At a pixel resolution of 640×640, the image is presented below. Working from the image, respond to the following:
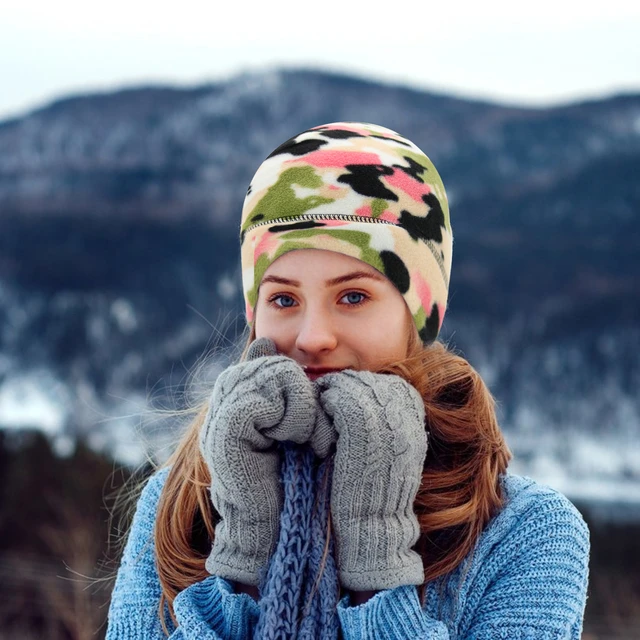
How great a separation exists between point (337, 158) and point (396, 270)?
0.32 m

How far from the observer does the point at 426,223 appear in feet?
6.57

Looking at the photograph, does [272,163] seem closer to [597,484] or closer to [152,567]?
[152,567]

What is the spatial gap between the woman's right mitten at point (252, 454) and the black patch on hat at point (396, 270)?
0.35 metres

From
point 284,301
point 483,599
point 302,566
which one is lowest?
point 483,599

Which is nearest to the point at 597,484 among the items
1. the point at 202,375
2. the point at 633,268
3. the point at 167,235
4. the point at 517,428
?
the point at 517,428

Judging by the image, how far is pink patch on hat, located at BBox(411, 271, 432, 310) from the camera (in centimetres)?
194

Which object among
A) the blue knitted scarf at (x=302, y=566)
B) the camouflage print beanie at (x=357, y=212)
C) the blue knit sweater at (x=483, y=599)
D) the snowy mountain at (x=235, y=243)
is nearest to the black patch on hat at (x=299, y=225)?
Result: the camouflage print beanie at (x=357, y=212)

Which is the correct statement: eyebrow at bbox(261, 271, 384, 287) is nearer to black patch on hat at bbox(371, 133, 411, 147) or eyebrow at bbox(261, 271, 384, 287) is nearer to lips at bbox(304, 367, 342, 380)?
lips at bbox(304, 367, 342, 380)

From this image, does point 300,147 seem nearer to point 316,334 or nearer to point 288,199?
point 288,199

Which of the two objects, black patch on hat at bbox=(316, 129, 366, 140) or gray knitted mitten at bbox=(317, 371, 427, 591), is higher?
black patch on hat at bbox=(316, 129, 366, 140)

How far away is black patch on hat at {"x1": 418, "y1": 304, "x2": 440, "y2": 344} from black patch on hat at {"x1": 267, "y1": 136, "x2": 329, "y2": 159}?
50 centimetres

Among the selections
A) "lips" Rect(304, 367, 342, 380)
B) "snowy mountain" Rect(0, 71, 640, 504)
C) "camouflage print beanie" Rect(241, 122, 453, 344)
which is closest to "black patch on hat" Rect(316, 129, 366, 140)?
"camouflage print beanie" Rect(241, 122, 453, 344)

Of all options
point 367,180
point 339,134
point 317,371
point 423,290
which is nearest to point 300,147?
point 339,134

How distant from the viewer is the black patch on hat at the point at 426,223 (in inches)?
77.1
